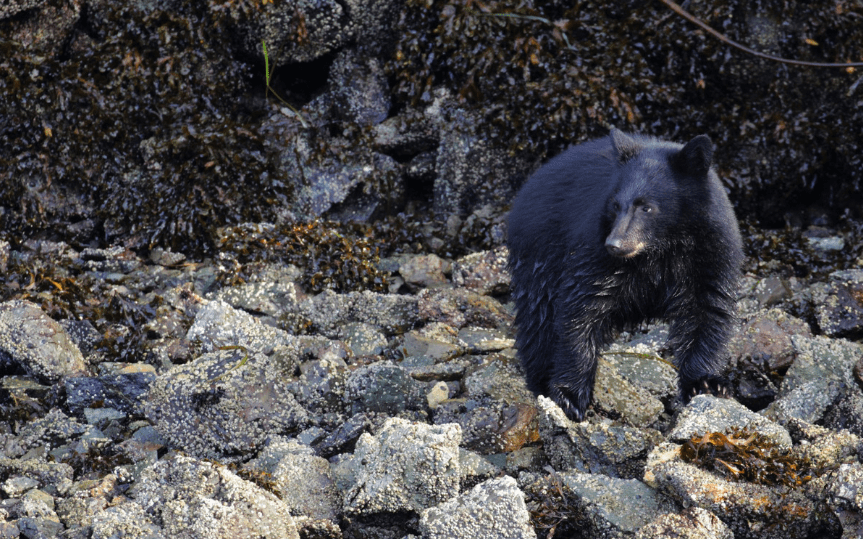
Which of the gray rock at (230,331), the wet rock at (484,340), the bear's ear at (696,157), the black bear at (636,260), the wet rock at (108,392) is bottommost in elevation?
the wet rock at (484,340)

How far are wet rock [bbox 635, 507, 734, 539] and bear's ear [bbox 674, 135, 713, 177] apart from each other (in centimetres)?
162

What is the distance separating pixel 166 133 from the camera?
22.2 ft

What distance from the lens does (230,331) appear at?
4.77m

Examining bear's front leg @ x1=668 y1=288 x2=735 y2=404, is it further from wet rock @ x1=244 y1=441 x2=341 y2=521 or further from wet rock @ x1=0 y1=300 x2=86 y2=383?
wet rock @ x1=0 y1=300 x2=86 y2=383

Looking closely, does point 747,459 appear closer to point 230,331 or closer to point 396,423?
point 396,423

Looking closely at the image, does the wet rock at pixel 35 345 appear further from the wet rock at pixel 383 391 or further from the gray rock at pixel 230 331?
the wet rock at pixel 383 391

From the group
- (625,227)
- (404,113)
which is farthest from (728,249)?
(404,113)

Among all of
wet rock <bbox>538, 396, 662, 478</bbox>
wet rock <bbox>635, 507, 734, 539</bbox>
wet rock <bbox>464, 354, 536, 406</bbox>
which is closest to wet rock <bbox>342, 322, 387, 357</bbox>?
wet rock <bbox>464, 354, 536, 406</bbox>

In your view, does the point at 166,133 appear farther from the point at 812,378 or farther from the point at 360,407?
the point at 812,378

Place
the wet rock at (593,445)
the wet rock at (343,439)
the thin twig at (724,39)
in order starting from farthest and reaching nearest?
the wet rock at (343,439) → the wet rock at (593,445) → the thin twig at (724,39)

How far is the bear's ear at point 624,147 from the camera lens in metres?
3.97

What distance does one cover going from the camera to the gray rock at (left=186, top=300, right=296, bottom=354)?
185 inches

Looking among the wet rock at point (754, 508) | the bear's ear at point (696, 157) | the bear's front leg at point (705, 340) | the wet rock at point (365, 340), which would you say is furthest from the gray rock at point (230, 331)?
the wet rock at point (754, 508)

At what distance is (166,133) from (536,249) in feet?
12.5
